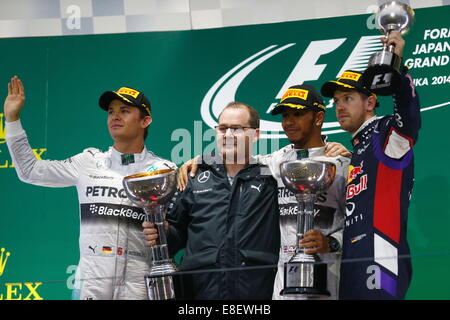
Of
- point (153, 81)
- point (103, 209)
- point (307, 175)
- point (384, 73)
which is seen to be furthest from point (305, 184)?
point (153, 81)

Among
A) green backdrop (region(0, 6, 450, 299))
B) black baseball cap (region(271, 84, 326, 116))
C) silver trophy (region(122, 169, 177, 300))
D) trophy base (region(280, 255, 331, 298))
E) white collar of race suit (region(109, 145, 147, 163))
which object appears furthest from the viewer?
green backdrop (region(0, 6, 450, 299))

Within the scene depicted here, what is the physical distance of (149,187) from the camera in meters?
2.54

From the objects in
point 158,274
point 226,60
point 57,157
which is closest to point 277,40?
point 226,60

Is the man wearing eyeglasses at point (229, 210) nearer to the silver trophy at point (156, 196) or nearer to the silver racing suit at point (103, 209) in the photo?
the silver trophy at point (156, 196)

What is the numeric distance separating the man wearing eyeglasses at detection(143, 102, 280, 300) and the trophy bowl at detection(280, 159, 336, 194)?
1.06 ft

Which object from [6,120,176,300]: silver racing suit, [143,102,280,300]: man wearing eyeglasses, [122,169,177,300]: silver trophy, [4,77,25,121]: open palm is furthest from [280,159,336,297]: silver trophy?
[4,77,25,121]: open palm

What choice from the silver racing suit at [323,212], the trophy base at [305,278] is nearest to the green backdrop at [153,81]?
the silver racing suit at [323,212]

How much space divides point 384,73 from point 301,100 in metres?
0.73

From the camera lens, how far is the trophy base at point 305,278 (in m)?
2.24

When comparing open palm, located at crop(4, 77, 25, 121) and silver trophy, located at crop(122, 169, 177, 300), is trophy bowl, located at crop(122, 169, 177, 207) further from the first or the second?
open palm, located at crop(4, 77, 25, 121)

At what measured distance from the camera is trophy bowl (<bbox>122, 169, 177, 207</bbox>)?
8.32 feet

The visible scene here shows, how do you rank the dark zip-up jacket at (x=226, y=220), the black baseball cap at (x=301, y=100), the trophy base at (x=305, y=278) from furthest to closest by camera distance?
the black baseball cap at (x=301, y=100), the dark zip-up jacket at (x=226, y=220), the trophy base at (x=305, y=278)

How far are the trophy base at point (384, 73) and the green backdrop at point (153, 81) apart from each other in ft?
4.61

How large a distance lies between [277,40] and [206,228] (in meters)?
1.51
